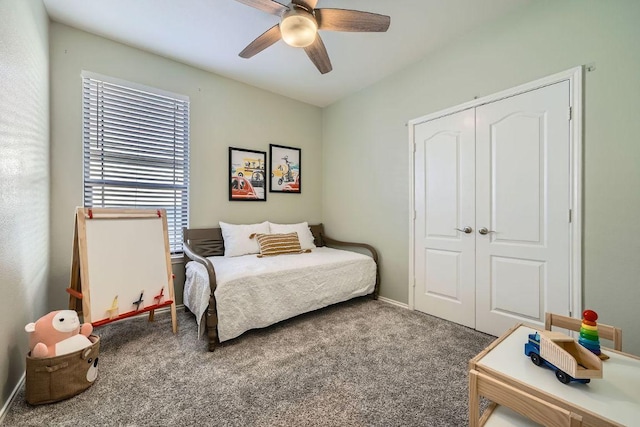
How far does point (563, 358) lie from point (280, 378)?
1.50m

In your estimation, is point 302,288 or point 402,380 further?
point 302,288

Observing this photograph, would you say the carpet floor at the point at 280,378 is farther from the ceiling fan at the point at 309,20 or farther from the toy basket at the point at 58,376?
the ceiling fan at the point at 309,20

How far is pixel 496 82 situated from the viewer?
2369 millimetres

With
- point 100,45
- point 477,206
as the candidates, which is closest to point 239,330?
point 477,206

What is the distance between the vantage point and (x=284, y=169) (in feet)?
12.7

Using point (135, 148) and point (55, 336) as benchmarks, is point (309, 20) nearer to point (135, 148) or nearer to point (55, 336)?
point (135, 148)

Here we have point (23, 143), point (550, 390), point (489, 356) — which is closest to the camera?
point (550, 390)

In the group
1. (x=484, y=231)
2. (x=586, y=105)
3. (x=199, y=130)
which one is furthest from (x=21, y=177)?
(x=586, y=105)

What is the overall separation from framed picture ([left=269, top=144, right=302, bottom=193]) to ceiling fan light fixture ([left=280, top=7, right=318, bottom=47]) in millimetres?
1975

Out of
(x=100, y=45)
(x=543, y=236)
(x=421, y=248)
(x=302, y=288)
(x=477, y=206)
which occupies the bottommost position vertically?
(x=302, y=288)

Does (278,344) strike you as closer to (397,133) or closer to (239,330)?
(239,330)

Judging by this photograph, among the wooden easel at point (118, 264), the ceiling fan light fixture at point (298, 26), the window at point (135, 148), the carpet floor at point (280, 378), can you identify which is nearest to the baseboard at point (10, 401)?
the carpet floor at point (280, 378)

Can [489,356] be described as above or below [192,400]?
above

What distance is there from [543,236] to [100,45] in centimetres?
433
